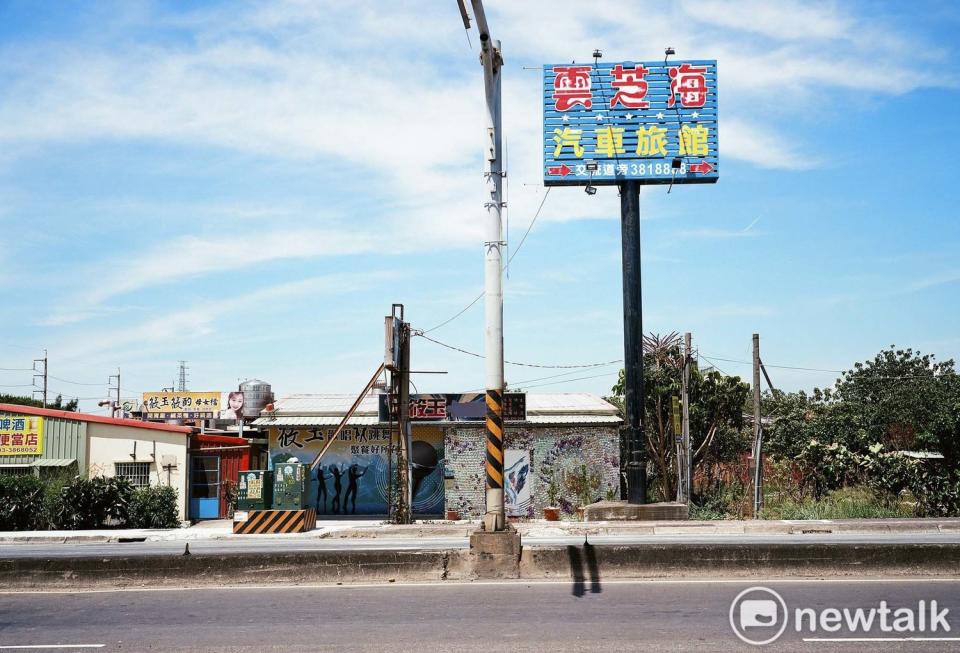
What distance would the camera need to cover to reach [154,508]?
27750 millimetres

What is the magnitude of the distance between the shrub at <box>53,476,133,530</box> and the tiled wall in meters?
10.6

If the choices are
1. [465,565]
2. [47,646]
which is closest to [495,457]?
[465,565]

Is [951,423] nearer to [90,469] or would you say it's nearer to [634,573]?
[634,573]

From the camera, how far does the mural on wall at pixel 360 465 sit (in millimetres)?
31797

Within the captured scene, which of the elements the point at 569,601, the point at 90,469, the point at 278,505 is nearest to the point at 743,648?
the point at 569,601

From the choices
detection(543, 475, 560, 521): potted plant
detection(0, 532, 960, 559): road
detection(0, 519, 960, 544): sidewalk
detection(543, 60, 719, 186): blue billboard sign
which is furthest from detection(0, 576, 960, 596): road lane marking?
detection(543, 475, 560, 521): potted plant

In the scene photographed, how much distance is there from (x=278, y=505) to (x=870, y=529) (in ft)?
54.3

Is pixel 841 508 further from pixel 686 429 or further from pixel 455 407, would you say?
pixel 455 407

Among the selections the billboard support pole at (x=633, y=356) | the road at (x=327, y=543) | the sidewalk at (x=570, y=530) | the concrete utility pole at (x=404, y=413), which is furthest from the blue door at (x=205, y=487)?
the billboard support pole at (x=633, y=356)

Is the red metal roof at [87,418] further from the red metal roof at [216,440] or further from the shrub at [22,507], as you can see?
the shrub at [22,507]

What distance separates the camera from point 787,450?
3841 cm

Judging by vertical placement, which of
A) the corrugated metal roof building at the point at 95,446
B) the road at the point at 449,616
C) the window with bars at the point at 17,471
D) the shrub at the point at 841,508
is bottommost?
the shrub at the point at 841,508

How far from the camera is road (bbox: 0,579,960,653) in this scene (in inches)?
330

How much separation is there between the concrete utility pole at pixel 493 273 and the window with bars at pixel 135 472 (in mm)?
20276
